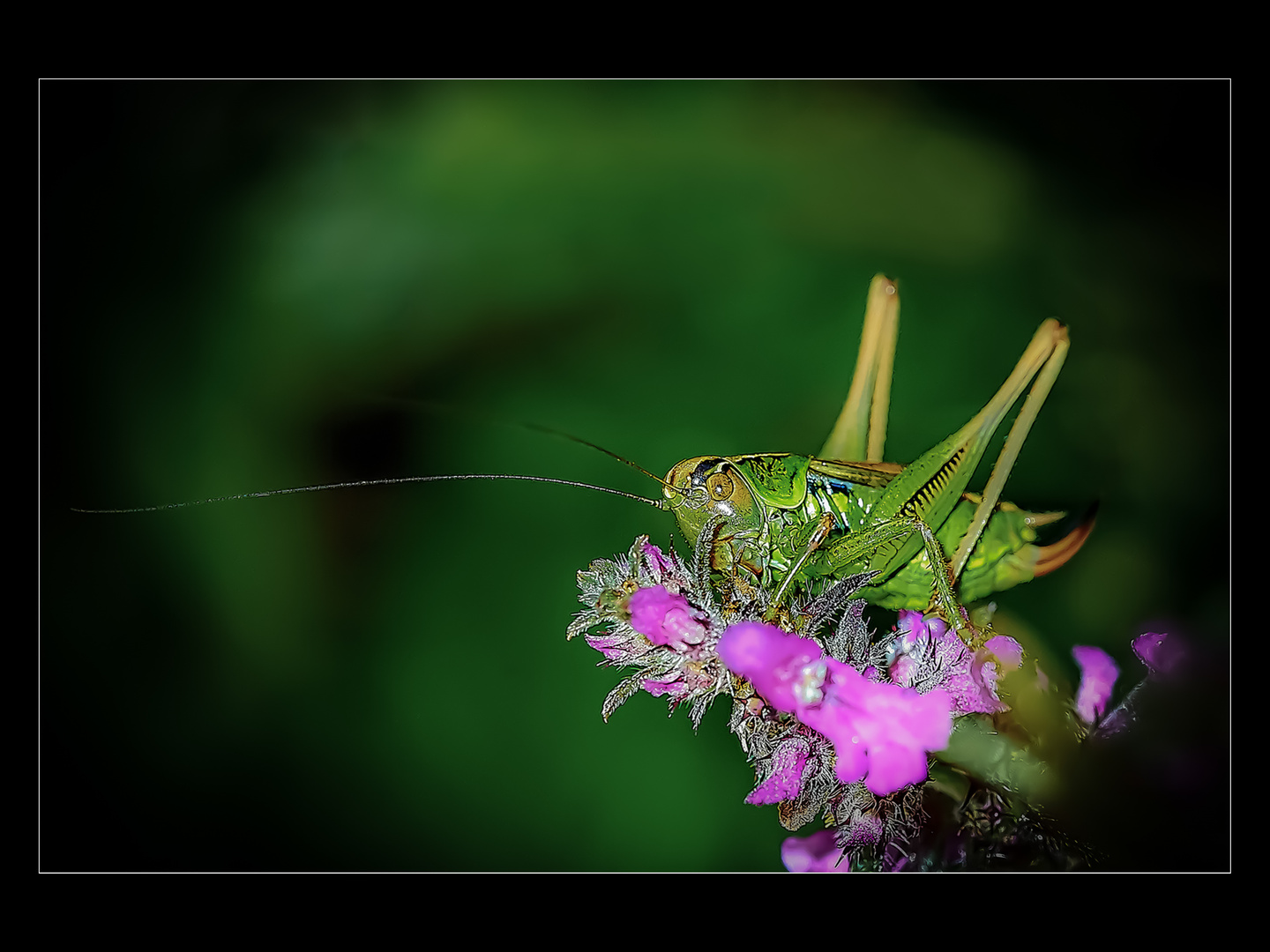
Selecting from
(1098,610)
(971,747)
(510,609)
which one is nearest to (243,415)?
(510,609)

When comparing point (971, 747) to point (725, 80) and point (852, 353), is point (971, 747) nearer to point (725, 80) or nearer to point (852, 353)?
point (852, 353)

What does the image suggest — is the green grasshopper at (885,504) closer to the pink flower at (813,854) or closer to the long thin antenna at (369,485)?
the long thin antenna at (369,485)

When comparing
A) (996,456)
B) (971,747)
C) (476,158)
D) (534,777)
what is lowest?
(534,777)

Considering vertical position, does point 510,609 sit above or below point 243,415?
below

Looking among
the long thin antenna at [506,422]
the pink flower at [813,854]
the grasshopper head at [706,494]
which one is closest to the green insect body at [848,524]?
the grasshopper head at [706,494]

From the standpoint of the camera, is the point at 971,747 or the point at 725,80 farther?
the point at 725,80

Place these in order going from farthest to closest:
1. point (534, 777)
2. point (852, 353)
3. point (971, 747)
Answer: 1. point (852, 353)
2. point (534, 777)
3. point (971, 747)
